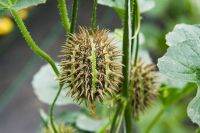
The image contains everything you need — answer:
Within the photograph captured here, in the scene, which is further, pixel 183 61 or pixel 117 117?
pixel 117 117

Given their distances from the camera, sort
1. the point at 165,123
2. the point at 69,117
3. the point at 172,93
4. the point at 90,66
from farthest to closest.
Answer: the point at 165,123 → the point at 69,117 → the point at 172,93 → the point at 90,66

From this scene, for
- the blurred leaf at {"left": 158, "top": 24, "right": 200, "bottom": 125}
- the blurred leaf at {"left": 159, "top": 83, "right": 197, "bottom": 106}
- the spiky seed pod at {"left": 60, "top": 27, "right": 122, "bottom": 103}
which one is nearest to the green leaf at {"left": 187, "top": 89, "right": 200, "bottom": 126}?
the blurred leaf at {"left": 158, "top": 24, "right": 200, "bottom": 125}

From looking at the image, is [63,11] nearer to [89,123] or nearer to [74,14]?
[74,14]

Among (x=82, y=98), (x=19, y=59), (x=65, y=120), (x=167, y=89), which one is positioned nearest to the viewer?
(x=82, y=98)

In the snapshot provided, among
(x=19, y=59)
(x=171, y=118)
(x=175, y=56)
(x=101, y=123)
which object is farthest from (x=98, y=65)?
(x=19, y=59)

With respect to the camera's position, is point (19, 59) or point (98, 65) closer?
point (98, 65)

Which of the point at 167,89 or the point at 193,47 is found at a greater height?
the point at 193,47

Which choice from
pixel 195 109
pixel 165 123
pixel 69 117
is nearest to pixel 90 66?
pixel 195 109

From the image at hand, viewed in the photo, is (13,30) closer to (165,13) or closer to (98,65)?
(165,13)
